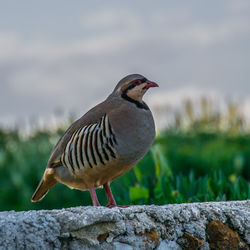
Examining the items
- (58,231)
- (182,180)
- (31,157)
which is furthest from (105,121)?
(31,157)

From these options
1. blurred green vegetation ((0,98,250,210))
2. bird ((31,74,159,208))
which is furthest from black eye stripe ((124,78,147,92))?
blurred green vegetation ((0,98,250,210))

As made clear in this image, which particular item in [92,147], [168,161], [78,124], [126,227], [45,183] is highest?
[78,124]

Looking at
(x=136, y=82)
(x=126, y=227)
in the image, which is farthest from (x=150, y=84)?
(x=126, y=227)

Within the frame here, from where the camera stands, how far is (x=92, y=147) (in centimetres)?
428

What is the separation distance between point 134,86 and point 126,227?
1.86 m

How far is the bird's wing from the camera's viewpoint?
4402 mm

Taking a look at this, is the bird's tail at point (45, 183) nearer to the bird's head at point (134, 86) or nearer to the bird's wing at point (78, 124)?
the bird's wing at point (78, 124)

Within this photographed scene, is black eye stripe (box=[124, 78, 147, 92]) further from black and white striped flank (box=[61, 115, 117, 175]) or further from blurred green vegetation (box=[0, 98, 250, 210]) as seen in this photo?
blurred green vegetation (box=[0, 98, 250, 210])

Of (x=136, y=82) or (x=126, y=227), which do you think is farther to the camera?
(x=136, y=82)

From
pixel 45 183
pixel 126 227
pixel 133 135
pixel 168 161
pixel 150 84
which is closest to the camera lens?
pixel 126 227

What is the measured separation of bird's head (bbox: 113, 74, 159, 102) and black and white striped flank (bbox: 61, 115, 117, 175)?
270 mm

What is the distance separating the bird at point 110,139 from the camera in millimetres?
4242

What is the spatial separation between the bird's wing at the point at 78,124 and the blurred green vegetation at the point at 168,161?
70cm

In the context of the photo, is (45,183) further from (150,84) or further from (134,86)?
(150,84)
